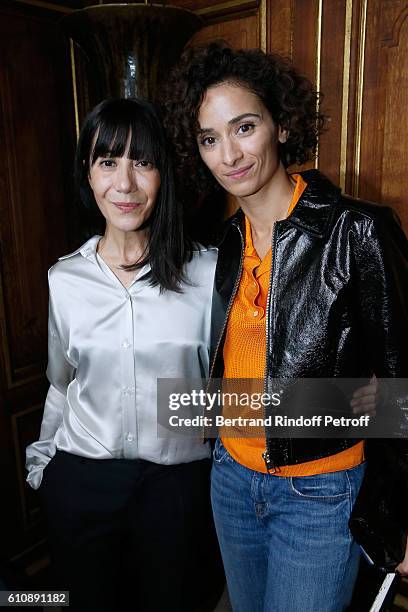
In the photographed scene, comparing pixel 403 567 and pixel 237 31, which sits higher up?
pixel 237 31

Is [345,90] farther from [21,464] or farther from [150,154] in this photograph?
[21,464]

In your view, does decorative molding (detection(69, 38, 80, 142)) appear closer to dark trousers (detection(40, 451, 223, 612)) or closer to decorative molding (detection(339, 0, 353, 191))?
decorative molding (detection(339, 0, 353, 191))

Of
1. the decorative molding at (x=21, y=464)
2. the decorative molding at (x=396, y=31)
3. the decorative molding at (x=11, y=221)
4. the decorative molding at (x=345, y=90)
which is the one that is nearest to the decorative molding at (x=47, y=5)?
the decorative molding at (x=11, y=221)

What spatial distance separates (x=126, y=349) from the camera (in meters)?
1.37

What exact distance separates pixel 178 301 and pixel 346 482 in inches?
22.8

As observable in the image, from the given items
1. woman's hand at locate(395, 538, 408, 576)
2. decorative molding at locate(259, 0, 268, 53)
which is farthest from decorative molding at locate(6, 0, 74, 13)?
woman's hand at locate(395, 538, 408, 576)

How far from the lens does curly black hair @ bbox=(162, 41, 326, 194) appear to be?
1246 millimetres

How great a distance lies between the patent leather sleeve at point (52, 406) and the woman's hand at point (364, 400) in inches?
31.6

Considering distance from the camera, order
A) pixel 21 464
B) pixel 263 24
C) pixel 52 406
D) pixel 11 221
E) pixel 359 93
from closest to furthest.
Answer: pixel 52 406, pixel 359 93, pixel 263 24, pixel 11 221, pixel 21 464

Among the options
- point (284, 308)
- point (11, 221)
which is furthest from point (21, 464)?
point (284, 308)

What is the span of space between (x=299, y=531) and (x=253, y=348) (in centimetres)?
40

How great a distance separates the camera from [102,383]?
141 centimetres

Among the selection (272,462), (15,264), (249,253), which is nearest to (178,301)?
(249,253)

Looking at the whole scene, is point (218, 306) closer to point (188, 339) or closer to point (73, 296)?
point (188, 339)
